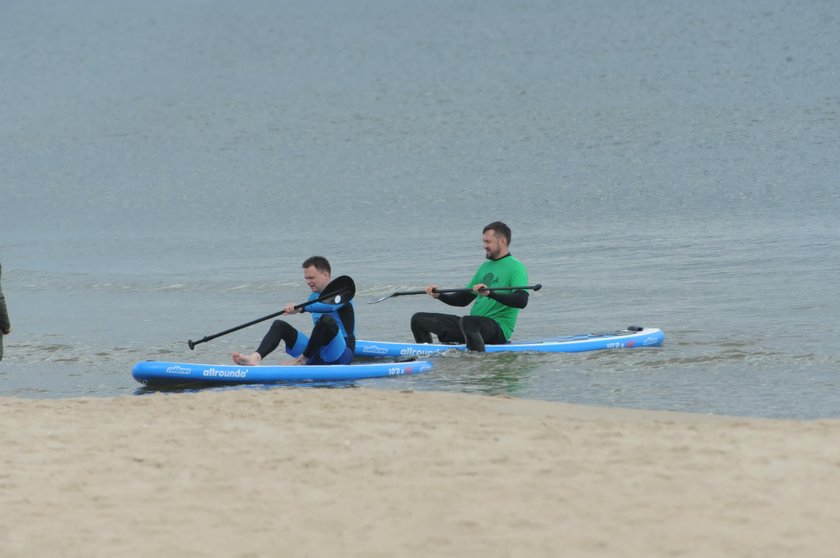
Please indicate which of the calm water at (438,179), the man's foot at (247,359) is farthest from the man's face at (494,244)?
the man's foot at (247,359)

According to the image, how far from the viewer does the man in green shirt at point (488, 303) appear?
1232 centimetres

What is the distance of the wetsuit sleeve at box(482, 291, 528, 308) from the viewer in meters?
12.3

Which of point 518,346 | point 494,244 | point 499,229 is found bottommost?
point 518,346

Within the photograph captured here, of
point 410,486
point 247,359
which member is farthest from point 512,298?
point 410,486

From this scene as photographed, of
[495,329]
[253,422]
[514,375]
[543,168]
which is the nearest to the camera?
[253,422]

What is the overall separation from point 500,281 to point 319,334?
6.93 ft

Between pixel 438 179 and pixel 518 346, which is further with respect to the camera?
pixel 438 179

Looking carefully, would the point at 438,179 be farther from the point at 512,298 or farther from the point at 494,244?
the point at 512,298

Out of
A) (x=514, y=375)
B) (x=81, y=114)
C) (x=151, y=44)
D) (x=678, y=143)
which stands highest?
(x=151, y=44)

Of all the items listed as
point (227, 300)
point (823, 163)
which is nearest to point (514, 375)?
point (227, 300)

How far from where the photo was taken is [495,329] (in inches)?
500

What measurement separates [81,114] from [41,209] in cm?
1659

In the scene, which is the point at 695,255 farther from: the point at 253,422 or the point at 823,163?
the point at 253,422

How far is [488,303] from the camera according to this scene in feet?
42.1
